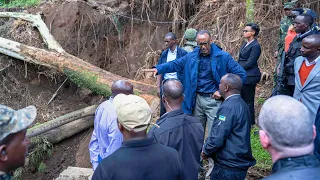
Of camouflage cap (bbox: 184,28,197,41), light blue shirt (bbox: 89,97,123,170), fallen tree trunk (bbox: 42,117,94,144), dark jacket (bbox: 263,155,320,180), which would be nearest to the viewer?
dark jacket (bbox: 263,155,320,180)

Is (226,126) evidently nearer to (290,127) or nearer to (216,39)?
(290,127)

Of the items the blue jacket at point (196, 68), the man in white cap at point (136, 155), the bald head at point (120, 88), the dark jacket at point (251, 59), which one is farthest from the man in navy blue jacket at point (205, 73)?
the man in white cap at point (136, 155)

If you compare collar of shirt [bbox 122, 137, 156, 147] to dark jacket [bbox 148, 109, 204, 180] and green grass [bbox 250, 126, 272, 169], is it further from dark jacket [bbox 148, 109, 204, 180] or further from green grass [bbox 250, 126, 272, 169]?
green grass [bbox 250, 126, 272, 169]

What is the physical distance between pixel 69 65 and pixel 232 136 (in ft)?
16.4

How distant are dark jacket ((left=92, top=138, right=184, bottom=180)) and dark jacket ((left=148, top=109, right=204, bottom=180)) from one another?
606mm

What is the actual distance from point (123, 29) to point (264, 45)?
Result: 13.8ft

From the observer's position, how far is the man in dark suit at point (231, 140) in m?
3.50

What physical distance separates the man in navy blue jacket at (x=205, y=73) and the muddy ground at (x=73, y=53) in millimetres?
3006

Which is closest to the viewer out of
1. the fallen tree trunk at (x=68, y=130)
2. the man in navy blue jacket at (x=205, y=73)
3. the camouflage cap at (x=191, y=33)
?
the man in navy blue jacket at (x=205, y=73)

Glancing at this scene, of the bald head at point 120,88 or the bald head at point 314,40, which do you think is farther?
the bald head at point 314,40

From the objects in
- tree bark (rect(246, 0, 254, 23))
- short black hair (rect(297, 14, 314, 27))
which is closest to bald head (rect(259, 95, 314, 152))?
short black hair (rect(297, 14, 314, 27))

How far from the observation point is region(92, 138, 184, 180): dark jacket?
234 cm

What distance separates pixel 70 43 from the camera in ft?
31.1

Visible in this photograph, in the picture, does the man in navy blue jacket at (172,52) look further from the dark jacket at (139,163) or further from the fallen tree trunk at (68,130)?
the dark jacket at (139,163)
